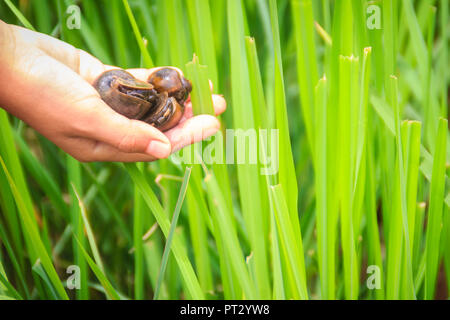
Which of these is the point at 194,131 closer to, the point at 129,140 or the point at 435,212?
the point at 129,140

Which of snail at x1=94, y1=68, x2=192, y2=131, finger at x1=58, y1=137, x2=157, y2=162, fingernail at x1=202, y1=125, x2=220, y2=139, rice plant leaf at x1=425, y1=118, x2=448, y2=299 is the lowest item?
rice plant leaf at x1=425, y1=118, x2=448, y2=299

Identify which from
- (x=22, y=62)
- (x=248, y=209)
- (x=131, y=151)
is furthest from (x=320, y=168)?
(x=22, y=62)

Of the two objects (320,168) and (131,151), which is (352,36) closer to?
(320,168)

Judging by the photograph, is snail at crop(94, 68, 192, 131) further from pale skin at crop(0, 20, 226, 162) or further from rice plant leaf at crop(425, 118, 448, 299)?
rice plant leaf at crop(425, 118, 448, 299)

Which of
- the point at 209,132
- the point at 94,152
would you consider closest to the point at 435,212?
the point at 209,132

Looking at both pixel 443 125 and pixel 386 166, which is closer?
pixel 443 125

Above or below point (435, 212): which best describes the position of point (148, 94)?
above

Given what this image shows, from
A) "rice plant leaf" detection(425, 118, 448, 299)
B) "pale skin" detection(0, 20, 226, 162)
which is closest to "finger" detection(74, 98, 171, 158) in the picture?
"pale skin" detection(0, 20, 226, 162)

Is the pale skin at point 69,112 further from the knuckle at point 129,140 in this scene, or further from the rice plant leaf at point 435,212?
the rice plant leaf at point 435,212
